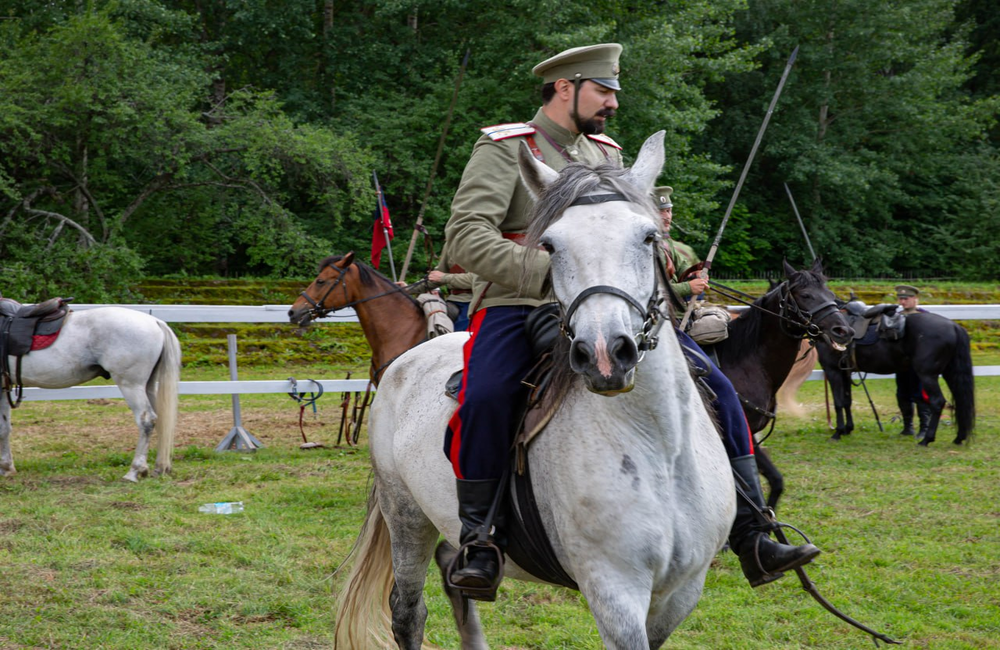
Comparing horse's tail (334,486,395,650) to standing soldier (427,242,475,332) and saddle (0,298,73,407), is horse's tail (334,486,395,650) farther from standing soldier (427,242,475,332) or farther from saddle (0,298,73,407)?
saddle (0,298,73,407)

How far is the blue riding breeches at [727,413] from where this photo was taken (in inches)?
116

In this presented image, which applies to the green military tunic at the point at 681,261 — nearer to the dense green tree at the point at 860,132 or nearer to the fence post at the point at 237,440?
the fence post at the point at 237,440

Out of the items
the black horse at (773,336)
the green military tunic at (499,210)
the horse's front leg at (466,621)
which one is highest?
the green military tunic at (499,210)

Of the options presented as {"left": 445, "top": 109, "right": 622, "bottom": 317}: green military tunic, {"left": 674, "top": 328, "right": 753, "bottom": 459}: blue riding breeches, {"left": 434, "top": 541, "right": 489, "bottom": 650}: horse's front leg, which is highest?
{"left": 445, "top": 109, "right": 622, "bottom": 317}: green military tunic

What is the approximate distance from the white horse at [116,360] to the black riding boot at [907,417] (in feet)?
27.6

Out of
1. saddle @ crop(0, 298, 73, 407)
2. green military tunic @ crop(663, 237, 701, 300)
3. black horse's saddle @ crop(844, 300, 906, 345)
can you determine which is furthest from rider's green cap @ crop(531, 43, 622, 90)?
black horse's saddle @ crop(844, 300, 906, 345)

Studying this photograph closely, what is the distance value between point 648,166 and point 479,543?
1.27m

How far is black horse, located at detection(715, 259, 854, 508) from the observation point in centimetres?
709

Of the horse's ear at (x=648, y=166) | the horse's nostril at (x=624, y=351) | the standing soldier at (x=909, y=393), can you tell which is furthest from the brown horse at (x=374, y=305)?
the horse's nostril at (x=624, y=351)

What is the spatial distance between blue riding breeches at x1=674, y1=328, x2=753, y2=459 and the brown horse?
561cm

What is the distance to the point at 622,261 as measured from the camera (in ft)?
7.48

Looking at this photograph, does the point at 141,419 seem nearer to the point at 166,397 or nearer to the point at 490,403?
the point at 166,397

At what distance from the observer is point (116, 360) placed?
8.68m

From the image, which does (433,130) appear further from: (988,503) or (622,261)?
(622,261)
